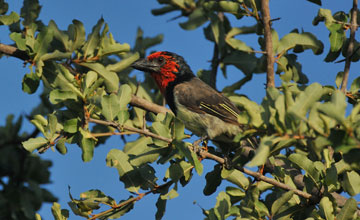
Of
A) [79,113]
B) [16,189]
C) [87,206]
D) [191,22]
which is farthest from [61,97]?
[191,22]

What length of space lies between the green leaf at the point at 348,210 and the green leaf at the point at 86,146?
1.82 m

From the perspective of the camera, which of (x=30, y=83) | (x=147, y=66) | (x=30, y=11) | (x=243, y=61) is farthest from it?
(x=147, y=66)

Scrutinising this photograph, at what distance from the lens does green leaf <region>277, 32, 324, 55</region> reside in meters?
5.02

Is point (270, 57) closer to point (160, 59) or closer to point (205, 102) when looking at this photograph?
point (205, 102)

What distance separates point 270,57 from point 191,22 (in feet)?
3.19

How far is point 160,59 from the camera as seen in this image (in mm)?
6719

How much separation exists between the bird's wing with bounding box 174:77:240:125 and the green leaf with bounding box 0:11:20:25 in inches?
79.3

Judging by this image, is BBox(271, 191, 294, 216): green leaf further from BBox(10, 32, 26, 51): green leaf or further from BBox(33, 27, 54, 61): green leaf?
BBox(10, 32, 26, 51): green leaf

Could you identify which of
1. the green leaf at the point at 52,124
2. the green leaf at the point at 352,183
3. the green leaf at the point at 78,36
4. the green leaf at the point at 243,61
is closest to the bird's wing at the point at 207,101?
the green leaf at the point at 243,61

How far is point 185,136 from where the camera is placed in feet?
11.7

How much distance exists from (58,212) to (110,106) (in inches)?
36.1

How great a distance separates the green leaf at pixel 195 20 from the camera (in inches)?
208

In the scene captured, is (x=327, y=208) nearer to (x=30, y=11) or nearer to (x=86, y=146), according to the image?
(x=86, y=146)

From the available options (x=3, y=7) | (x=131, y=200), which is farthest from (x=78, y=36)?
(x=131, y=200)
